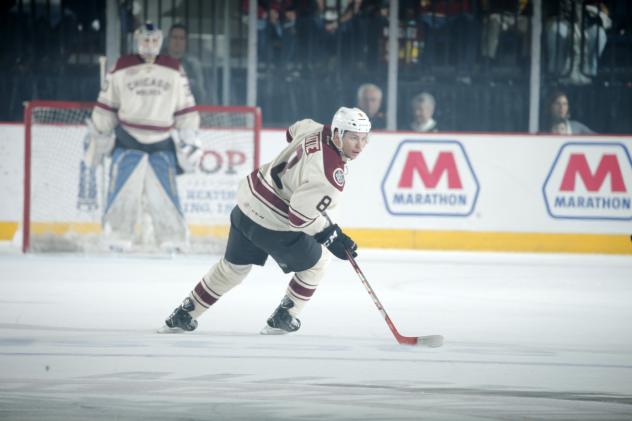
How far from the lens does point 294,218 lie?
17.9 ft

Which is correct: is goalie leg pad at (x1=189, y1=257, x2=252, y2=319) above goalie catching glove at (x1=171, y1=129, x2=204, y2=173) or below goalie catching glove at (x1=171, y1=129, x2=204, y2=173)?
below

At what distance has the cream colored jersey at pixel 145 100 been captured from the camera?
362 inches

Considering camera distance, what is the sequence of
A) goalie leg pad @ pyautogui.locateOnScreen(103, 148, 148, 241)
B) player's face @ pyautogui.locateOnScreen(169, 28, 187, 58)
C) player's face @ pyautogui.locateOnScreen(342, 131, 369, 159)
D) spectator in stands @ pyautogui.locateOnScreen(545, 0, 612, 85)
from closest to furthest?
player's face @ pyautogui.locateOnScreen(342, 131, 369, 159)
goalie leg pad @ pyautogui.locateOnScreen(103, 148, 148, 241)
player's face @ pyautogui.locateOnScreen(169, 28, 187, 58)
spectator in stands @ pyautogui.locateOnScreen(545, 0, 612, 85)

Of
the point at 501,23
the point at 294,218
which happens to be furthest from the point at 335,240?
the point at 501,23

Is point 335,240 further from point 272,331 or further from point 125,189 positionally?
point 125,189

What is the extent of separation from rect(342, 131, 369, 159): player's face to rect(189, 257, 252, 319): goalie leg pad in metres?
0.74

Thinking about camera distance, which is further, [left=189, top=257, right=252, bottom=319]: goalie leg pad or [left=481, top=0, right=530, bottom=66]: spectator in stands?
[left=481, top=0, right=530, bottom=66]: spectator in stands

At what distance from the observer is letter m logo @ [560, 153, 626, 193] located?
32.6 feet

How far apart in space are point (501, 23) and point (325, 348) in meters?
5.45

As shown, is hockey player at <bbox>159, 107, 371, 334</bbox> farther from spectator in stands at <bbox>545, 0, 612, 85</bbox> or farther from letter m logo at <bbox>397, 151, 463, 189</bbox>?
spectator in stands at <bbox>545, 0, 612, 85</bbox>

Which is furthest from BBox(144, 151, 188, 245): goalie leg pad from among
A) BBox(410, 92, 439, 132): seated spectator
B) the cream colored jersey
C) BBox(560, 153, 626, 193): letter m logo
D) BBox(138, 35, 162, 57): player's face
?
BBox(560, 153, 626, 193): letter m logo

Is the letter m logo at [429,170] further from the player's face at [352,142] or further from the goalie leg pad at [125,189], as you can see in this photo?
the player's face at [352,142]

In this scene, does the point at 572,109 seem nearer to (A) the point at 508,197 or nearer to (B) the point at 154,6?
(A) the point at 508,197

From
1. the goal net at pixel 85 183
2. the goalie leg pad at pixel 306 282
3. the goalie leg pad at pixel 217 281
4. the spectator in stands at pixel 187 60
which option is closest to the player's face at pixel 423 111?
the goal net at pixel 85 183
